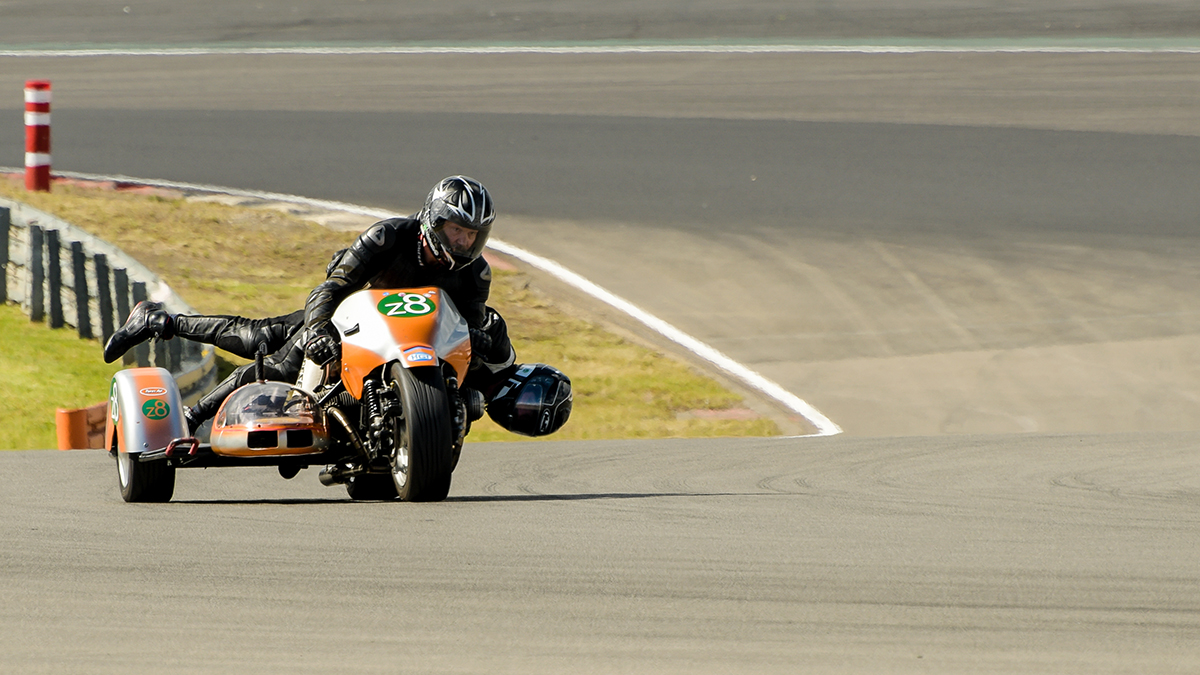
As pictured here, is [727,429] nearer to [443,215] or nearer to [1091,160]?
[443,215]

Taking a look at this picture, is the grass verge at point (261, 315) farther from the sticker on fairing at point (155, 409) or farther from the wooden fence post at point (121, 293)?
the sticker on fairing at point (155, 409)

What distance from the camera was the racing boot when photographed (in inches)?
289

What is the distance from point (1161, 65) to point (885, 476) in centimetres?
1589

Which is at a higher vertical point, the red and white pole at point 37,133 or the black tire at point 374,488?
the black tire at point 374,488

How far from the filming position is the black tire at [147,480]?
7184mm

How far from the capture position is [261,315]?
1364 centimetres

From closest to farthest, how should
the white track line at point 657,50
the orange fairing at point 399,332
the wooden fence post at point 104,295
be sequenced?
the orange fairing at point 399,332
the wooden fence post at point 104,295
the white track line at point 657,50

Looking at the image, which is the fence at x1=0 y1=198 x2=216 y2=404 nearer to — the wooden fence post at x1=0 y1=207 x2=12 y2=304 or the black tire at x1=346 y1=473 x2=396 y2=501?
the wooden fence post at x1=0 y1=207 x2=12 y2=304

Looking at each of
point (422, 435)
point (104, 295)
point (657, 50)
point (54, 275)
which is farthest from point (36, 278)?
point (657, 50)

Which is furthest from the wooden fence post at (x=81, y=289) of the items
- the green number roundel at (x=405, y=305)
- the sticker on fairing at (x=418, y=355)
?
the sticker on fairing at (x=418, y=355)

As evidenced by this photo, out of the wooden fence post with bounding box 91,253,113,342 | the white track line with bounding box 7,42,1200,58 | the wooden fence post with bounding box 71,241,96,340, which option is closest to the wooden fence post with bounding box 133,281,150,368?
the wooden fence post with bounding box 91,253,113,342

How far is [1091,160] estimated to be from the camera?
18500 millimetres

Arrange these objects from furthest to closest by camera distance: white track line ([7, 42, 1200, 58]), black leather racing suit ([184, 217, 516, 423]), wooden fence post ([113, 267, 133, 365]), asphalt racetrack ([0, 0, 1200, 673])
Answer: white track line ([7, 42, 1200, 58]) → wooden fence post ([113, 267, 133, 365]) → black leather racing suit ([184, 217, 516, 423]) → asphalt racetrack ([0, 0, 1200, 673])

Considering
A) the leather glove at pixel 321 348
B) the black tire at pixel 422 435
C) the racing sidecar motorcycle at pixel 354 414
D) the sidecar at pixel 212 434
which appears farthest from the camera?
the sidecar at pixel 212 434
